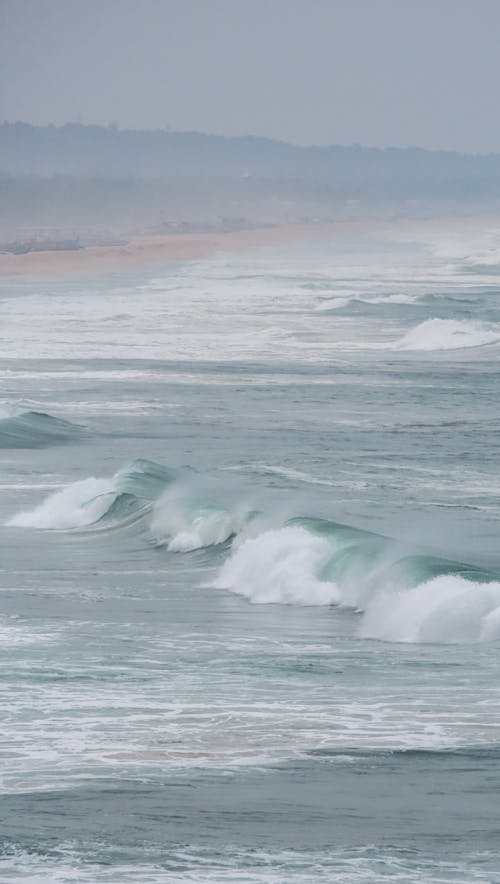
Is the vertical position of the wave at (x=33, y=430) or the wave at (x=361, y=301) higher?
the wave at (x=361, y=301)

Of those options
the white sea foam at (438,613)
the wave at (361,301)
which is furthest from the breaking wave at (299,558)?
the wave at (361,301)

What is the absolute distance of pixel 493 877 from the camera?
11.1m

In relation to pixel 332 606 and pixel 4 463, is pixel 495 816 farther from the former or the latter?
pixel 4 463

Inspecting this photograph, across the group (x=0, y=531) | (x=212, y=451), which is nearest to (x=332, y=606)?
(x=0, y=531)

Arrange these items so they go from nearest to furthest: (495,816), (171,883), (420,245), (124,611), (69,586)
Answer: (171,883) < (495,816) < (124,611) < (69,586) < (420,245)

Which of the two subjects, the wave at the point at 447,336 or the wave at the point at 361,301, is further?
the wave at the point at 361,301

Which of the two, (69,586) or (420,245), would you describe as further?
(420,245)

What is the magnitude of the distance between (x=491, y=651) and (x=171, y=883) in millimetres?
6154

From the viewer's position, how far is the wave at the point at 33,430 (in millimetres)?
34312

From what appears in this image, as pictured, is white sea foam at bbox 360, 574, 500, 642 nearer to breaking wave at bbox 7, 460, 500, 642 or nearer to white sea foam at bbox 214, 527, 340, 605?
breaking wave at bbox 7, 460, 500, 642

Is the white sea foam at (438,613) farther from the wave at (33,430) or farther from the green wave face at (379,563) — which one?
the wave at (33,430)

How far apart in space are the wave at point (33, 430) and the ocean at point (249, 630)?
10cm

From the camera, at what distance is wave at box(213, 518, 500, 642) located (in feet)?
58.9

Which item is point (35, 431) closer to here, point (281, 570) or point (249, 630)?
point (281, 570)
